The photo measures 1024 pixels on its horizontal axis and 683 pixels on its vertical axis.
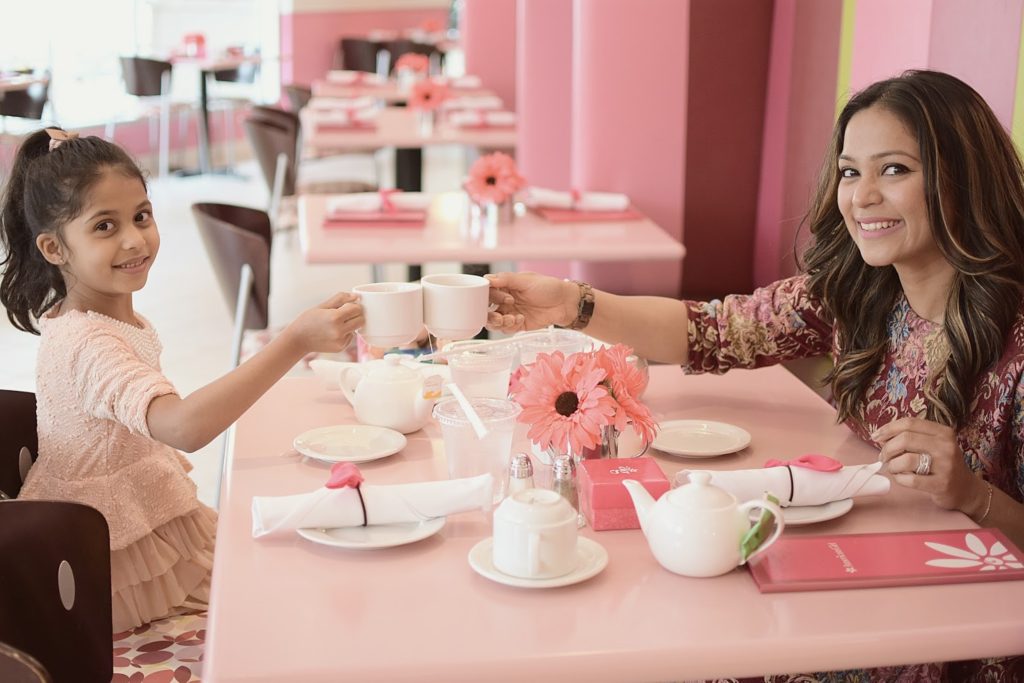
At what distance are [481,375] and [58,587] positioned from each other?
0.72m

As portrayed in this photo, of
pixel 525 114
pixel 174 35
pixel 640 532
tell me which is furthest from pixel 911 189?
pixel 174 35

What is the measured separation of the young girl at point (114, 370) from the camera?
69.3 inches

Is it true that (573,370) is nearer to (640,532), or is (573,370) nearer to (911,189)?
(640,532)

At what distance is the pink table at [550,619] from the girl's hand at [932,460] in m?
0.04

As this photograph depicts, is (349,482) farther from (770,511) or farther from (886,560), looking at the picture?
(886,560)

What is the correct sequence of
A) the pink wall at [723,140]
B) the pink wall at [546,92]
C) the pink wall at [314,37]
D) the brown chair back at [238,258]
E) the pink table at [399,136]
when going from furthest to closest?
the pink wall at [314,37] → the pink table at [399,136] → the pink wall at [546,92] → the pink wall at [723,140] → the brown chair back at [238,258]

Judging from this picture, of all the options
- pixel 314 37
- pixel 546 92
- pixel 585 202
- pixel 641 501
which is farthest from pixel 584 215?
pixel 314 37

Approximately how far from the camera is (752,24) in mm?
3730

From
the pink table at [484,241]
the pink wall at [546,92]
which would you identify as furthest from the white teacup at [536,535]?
the pink wall at [546,92]

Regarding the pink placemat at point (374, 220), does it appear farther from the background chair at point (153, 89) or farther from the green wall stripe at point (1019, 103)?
the background chair at point (153, 89)

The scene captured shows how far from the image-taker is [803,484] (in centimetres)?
150

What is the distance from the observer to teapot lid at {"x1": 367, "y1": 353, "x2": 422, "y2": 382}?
6.07ft

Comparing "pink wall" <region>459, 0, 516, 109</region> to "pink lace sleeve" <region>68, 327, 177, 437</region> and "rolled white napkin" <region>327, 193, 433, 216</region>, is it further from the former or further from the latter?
"pink lace sleeve" <region>68, 327, 177, 437</region>

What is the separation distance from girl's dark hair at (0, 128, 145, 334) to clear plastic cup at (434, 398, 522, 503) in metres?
0.78
